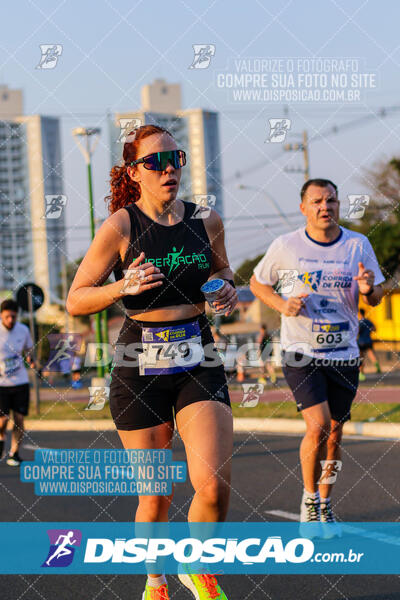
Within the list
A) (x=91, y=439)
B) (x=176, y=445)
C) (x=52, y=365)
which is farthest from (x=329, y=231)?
(x=91, y=439)

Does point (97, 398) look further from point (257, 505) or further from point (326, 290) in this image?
point (326, 290)

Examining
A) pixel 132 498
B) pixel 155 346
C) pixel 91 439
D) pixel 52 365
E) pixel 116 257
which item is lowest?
pixel 91 439

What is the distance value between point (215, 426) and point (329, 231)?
2487 millimetres

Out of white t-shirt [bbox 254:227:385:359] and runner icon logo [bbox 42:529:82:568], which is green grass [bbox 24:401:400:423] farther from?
runner icon logo [bbox 42:529:82:568]

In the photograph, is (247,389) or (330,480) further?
(247,389)

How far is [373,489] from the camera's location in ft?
23.7

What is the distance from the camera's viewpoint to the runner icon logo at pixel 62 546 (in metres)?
5.49

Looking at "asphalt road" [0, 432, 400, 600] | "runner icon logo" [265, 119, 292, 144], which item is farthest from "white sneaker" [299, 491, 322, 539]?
"runner icon logo" [265, 119, 292, 144]

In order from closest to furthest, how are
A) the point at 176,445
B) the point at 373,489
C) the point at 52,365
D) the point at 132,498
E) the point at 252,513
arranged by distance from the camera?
the point at 252,513
the point at 373,489
the point at 132,498
the point at 52,365
the point at 176,445

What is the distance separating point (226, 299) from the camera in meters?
3.96

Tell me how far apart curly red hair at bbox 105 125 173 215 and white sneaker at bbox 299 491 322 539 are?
94.8 inches

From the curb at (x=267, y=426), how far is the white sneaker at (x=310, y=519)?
497 centimetres

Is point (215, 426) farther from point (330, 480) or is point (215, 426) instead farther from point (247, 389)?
point (247, 389)

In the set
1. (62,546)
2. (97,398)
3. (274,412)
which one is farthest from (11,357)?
(62,546)
